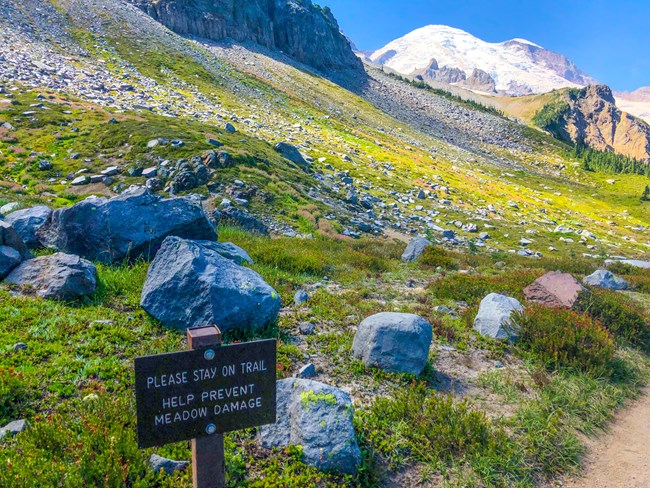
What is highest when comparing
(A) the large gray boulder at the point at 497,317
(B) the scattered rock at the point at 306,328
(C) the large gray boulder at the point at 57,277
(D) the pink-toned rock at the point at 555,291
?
(D) the pink-toned rock at the point at 555,291

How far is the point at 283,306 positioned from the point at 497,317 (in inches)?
197

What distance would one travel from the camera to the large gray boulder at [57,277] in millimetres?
7793

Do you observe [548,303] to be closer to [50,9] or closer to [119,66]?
[119,66]

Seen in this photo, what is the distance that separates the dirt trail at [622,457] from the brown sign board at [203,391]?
460 cm

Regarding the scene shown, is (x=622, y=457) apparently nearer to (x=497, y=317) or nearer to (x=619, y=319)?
(x=497, y=317)

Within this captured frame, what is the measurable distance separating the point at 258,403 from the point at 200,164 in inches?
787

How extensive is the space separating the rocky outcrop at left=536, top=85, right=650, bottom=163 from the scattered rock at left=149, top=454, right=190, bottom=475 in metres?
172

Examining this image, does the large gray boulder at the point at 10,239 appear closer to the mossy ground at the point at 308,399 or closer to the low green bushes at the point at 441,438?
the mossy ground at the point at 308,399

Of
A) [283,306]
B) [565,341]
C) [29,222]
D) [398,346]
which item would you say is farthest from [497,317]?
[29,222]

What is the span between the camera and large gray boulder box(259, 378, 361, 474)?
4925 millimetres

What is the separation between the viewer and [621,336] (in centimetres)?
1002

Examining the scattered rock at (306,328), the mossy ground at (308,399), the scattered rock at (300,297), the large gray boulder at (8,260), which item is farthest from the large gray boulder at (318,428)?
the large gray boulder at (8,260)

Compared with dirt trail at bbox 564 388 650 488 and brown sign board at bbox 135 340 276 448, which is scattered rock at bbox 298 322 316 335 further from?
dirt trail at bbox 564 388 650 488

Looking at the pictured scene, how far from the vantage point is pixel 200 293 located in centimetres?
722
